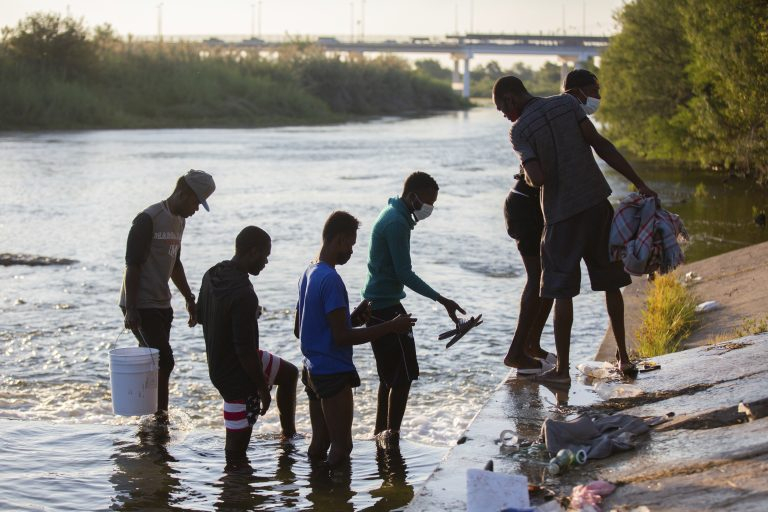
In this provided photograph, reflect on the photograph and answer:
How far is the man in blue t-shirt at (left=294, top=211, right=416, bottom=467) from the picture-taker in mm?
6105

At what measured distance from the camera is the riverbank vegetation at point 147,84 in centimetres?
5831

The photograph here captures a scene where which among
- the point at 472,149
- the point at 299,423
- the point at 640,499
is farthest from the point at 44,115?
the point at 640,499

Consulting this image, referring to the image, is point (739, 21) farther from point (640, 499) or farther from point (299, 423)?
point (640, 499)

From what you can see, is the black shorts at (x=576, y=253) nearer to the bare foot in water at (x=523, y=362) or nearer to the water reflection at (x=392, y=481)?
the bare foot in water at (x=523, y=362)

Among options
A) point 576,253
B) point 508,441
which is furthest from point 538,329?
point 508,441

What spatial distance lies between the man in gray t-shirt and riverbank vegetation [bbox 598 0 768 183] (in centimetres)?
1555

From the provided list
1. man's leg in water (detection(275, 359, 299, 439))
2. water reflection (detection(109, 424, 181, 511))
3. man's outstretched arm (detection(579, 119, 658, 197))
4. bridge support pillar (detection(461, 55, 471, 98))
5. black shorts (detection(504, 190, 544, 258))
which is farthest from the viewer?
bridge support pillar (detection(461, 55, 471, 98))

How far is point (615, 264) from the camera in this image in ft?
22.9

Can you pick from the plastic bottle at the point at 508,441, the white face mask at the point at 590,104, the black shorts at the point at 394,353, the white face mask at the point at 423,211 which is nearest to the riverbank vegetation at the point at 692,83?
the white face mask at the point at 590,104

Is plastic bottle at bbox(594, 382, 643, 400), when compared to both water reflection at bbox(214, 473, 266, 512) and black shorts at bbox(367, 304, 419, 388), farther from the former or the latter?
water reflection at bbox(214, 473, 266, 512)

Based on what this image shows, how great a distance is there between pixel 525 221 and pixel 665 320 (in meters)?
3.05

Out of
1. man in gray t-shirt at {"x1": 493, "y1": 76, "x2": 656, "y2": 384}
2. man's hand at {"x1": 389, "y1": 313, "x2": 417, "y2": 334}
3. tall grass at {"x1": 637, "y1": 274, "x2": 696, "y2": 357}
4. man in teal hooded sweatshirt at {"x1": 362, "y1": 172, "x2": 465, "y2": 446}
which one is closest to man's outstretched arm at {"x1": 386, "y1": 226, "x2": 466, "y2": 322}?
man in teal hooded sweatshirt at {"x1": 362, "y1": 172, "x2": 465, "y2": 446}

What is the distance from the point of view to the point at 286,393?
23.7 ft

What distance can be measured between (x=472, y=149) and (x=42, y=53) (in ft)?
105
